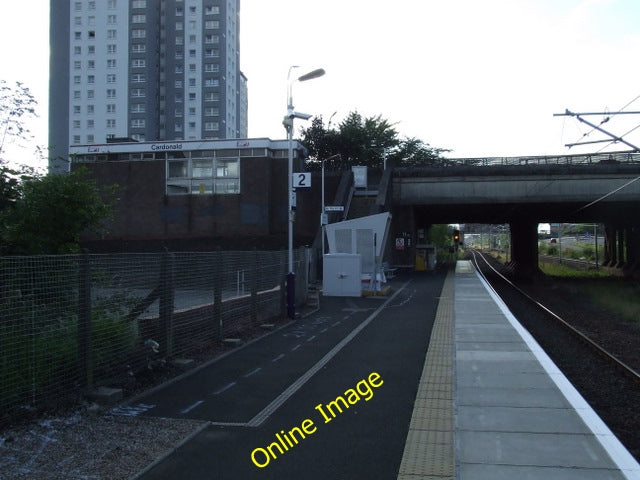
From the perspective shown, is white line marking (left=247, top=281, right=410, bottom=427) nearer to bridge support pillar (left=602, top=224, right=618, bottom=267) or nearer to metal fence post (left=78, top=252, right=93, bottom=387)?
metal fence post (left=78, top=252, right=93, bottom=387)

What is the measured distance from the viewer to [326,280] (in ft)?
72.1

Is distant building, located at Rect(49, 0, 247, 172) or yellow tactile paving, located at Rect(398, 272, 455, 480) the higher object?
distant building, located at Rect(49, 0, 247, 172)

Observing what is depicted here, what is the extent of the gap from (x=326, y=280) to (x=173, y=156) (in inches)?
1149

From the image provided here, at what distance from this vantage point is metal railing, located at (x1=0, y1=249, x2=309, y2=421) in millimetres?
5993

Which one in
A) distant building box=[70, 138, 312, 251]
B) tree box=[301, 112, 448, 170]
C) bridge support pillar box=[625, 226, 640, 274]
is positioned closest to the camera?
bridge support pillar box=[625, 226, 640, 274]

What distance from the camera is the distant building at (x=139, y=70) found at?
297 feet

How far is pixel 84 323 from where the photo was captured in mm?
6992

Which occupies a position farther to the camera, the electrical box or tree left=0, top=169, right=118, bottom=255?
the electrical box

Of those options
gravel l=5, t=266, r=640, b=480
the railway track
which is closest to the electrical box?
the railway track

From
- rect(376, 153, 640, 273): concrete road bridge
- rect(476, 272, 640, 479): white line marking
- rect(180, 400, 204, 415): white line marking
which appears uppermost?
rect(376, 153, 640, 273): concrete road bridge

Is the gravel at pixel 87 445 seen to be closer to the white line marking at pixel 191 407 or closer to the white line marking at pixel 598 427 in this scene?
the white line marking at pixel 191 407

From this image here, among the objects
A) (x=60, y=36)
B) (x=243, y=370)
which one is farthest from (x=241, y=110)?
(x=243, y=370)

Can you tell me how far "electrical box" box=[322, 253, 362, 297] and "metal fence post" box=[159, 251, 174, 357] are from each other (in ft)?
41.8

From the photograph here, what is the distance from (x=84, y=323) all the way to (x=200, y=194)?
39.8m
